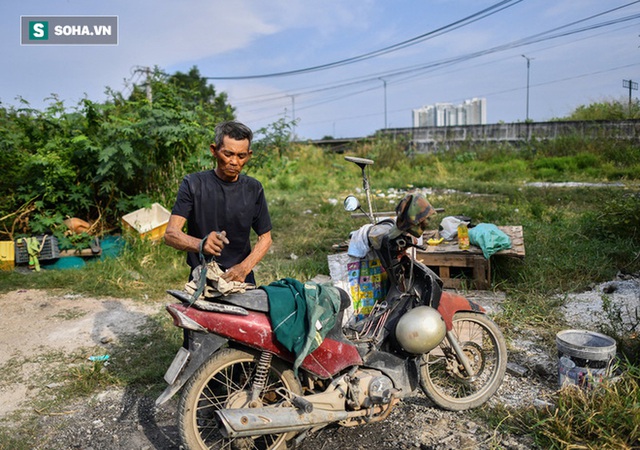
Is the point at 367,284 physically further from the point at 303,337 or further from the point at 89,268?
the point at 89,268

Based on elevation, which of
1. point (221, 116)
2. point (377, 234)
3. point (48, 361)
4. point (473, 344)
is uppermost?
point (221, 116)

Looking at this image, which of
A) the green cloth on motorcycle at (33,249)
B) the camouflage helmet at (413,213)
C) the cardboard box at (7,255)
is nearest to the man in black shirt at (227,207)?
the camouflage helmet at (413,213)

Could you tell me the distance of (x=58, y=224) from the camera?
7.21 metres

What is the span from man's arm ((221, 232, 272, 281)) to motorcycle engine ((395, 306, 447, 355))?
0.92 m

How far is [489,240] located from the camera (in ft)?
17.7

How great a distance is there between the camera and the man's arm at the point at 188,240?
253 cm

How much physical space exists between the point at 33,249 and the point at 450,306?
19.2 ft

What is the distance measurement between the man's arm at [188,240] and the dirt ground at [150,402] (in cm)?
124

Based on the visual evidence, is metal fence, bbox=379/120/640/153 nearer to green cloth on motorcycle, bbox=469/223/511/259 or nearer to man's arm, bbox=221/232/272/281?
green cloth on motorcycle, bbox=469/223/511/259

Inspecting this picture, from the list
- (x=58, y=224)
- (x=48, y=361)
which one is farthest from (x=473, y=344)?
(x=58, y=224)

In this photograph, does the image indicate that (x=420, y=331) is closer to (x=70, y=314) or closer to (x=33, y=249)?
(x=70, y=314)

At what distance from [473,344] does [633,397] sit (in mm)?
944

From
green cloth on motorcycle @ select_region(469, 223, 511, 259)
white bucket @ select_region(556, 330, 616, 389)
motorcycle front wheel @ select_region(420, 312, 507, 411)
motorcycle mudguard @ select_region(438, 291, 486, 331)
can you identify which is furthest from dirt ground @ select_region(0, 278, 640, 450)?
motorcycle mudguard @ select_region(438, 291, 486, 331)

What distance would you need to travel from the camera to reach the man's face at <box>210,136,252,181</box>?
2.93m
